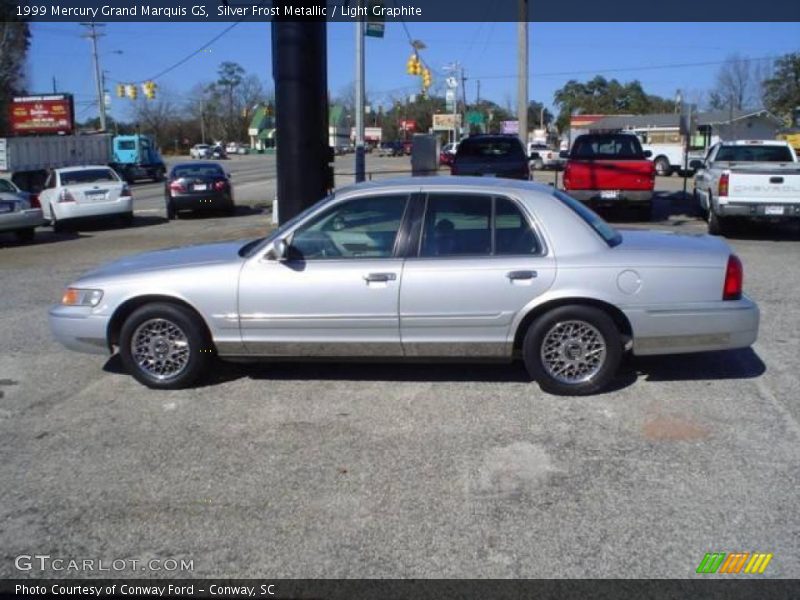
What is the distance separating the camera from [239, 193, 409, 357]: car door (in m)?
5.39

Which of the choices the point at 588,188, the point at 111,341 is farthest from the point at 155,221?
the point at 111,341

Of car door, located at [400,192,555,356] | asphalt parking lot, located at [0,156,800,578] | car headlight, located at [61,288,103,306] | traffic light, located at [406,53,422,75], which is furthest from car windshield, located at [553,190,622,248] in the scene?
traffic light, located at [406,53,422,75]

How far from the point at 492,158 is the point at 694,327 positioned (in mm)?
12144

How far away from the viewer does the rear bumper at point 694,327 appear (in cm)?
527

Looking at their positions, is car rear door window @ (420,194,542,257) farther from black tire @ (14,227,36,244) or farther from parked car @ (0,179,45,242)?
black tire @ (14,227,36,244)

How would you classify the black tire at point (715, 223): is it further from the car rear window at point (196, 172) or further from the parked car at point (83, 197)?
the parked car at point (83, 197)

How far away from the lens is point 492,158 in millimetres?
16984

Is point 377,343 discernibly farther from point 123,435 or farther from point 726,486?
point 726,486

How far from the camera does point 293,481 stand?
422cm

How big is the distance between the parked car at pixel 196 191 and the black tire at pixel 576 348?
52.5 feet

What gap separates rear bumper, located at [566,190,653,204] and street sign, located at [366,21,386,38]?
903cm

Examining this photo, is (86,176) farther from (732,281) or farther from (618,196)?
(732,281)

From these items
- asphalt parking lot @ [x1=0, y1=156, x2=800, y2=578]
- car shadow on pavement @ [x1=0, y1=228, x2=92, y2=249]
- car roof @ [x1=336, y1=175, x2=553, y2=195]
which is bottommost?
car shadow on pavement @ [x1=0, y1=228, x2=92, y2=249]

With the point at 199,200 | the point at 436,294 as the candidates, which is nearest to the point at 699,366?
the point at 436,294
